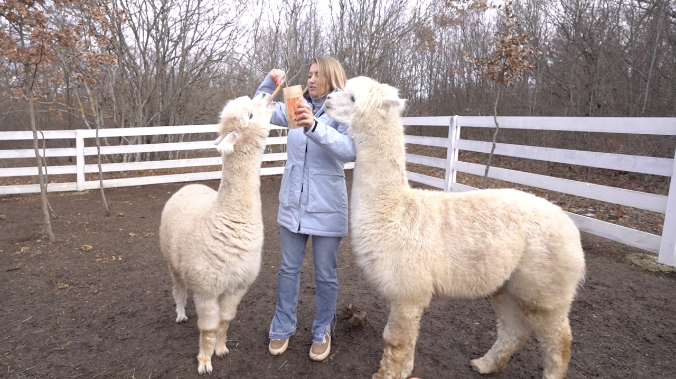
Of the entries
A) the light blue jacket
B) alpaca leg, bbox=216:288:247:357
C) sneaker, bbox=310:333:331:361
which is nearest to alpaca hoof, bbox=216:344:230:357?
alpaca leg, bbox=216:288:247:357

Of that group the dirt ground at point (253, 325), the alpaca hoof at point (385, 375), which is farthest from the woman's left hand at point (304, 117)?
the dirt ground at point (253, 325)

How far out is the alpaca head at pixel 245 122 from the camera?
2.71 m

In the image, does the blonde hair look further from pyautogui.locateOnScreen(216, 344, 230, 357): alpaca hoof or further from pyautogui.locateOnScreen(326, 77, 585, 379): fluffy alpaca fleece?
pyautogui.locateOnScreen(216, 344, 230, 357): alpaca hoof

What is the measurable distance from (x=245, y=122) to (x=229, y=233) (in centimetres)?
75

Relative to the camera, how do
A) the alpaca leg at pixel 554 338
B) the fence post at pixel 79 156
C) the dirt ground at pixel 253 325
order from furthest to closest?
the fence post at pixel 79 156
the dirt ground at pixel 253 325
the alpaca leg at pixel 554 338

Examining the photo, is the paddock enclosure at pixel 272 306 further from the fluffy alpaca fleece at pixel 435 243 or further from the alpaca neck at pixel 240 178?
the alpaca neck at pixel 240 178

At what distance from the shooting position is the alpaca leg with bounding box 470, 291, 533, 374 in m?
2.79

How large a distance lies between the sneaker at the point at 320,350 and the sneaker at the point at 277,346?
0.21 m

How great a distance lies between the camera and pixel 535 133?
12.7m

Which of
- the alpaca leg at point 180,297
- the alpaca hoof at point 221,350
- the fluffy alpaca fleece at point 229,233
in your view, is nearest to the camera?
the fluffy alpaca fleece at point 229,233

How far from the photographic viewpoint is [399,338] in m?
2.44

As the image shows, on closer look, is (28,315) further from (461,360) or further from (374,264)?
(461,360)

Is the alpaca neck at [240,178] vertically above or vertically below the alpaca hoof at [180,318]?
above

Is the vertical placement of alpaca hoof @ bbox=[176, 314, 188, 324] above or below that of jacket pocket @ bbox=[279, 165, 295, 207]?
below
